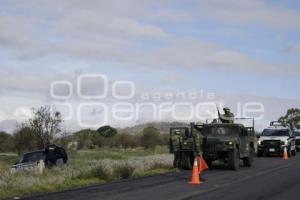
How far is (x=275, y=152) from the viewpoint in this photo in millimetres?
40750

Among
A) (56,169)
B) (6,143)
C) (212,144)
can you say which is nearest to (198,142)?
(212,144)

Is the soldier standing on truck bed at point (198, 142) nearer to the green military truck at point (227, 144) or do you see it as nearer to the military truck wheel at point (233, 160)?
the green military truck at point (227, 144)

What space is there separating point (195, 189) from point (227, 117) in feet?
42.4

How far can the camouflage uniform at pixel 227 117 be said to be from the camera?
30.0 metres

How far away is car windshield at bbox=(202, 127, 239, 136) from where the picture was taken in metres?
27.9

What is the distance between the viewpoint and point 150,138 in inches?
3054

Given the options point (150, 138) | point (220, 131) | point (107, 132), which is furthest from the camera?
point (107, 132)

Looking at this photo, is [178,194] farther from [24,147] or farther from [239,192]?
[24,147]

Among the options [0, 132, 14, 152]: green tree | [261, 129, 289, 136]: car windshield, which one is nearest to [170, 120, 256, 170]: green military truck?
[261, 129, 289, 136]: car windshield

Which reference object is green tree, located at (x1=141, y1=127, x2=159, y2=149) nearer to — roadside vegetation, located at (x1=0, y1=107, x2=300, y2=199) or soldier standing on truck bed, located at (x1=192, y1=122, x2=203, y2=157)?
roadside vegetation, located at (x1=0, y1=107, x2=300, y2=199)

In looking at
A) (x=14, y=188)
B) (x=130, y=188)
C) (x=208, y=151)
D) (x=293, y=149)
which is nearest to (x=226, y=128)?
(x=208, y=151)

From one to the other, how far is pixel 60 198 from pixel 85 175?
629cm

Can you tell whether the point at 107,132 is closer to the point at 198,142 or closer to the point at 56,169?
the point at 198,142

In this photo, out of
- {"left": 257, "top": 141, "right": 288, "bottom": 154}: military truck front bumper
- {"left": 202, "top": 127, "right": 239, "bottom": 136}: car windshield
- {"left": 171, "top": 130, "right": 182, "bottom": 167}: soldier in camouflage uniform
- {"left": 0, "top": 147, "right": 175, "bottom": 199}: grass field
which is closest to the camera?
{"left": 0, "top": 147, "right": 175, "bottom": 199}: grass field
